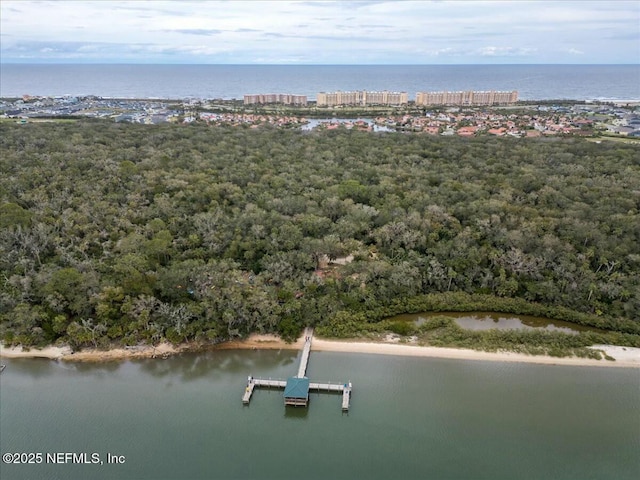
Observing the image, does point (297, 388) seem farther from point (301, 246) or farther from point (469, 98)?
point (469, 98)

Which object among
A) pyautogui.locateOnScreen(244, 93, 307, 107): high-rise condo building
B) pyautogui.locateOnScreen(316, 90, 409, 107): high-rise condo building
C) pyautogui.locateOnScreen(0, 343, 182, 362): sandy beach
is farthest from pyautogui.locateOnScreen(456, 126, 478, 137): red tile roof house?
pyautogui.locateOnScreen(0, 343, 182, 362): sandy beach

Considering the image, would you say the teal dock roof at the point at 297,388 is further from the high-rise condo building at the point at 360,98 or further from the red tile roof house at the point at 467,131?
the high-rise condo building at the point at 360,98

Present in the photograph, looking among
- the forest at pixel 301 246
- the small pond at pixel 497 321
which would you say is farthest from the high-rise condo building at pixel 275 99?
the small pond at pixel 497 321

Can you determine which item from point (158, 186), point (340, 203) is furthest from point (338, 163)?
point (158, 186)

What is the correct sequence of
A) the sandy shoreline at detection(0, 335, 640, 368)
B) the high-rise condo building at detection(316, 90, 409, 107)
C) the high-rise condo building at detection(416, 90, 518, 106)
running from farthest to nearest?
the high-rise condo building at detection(316, 90, 409, 107) → the high-rise condo building at detection(416, 90, 518, 106) → the sandy shoreline at detection(0, 335, 640, 368)

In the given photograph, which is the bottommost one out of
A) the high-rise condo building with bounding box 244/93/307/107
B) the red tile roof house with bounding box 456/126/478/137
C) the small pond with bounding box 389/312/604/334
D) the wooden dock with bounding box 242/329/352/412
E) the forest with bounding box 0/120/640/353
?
the wooden dock with bounding box 242/329/352/412

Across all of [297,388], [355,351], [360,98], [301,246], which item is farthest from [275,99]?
[297,388]

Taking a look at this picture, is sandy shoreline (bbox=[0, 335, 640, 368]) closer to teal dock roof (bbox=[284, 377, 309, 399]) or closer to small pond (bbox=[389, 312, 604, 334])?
small pond (bbox=[389, 312, 604, 334])
